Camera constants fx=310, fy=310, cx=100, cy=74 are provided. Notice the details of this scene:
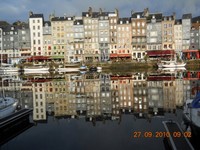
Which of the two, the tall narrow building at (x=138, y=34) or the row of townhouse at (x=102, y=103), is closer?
the row of townhouse at (x=102, y=103)

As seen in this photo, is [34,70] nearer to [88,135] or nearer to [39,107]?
[39,107]

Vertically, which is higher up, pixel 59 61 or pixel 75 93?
pixel 59 61

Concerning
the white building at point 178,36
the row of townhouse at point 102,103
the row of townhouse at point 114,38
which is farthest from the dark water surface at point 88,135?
the white building at point 178,36

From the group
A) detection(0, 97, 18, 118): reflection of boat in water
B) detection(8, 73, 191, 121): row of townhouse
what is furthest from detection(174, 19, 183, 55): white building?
detection(0, 97, 18, 118): reflection of boat in water

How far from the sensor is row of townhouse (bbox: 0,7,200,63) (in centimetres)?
7138

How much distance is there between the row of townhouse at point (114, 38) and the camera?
71375 millimetres

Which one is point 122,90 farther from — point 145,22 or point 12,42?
point 12,42

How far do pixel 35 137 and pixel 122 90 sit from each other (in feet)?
53.0

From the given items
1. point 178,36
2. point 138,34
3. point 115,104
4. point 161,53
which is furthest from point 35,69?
point 115,104

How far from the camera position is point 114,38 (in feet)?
238

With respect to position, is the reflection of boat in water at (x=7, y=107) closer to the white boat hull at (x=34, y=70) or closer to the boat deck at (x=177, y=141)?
the boat deck at (x=177, y=141)

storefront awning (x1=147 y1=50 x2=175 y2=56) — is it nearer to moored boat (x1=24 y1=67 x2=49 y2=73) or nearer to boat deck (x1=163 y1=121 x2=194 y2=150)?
moored boat (x1=24 y1=67 x2=49 y2=73)

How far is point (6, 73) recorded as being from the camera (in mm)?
61500

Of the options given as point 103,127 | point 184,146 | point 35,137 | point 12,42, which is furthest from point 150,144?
point 12,42
